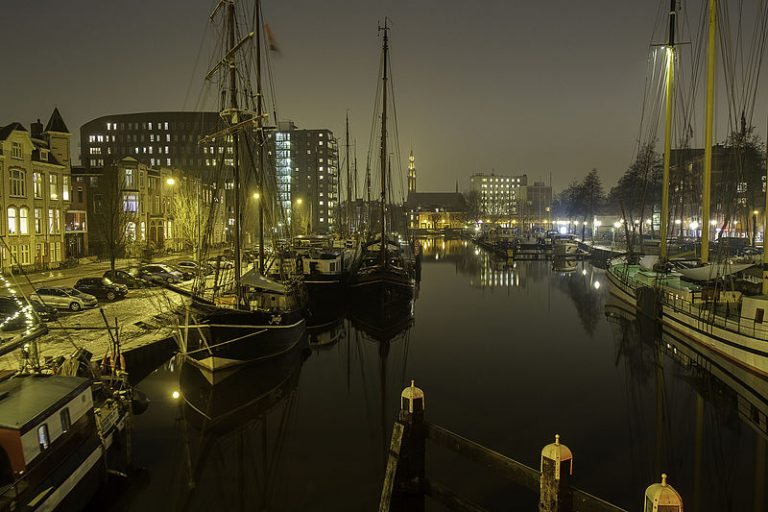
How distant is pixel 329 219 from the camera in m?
194

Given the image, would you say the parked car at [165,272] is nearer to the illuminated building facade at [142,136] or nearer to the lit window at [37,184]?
the lit window at [37,184]

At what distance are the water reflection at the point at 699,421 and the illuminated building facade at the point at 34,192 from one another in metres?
44.7

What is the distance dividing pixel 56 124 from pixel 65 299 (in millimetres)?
30457

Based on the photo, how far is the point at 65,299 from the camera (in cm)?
2995

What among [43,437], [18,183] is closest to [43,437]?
[43,437]

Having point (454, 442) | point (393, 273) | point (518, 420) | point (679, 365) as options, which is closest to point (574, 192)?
point (393, 273)

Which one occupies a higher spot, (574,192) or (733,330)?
(574,192)

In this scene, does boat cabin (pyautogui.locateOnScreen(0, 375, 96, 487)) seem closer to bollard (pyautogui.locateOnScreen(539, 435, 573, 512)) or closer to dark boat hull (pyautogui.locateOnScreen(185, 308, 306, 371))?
dark boat hull (pyautogui.locateOnScreen(185, 308, 306, 371))

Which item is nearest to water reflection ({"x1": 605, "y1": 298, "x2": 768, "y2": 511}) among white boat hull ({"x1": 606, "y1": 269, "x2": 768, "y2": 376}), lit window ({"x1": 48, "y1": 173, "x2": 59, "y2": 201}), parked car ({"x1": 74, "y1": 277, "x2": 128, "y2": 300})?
white boat hull ({"x1": 606, "y1": 269, "x2": 768, "y2": 376})

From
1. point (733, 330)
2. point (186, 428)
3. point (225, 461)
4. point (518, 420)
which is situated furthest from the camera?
point (733, 330)

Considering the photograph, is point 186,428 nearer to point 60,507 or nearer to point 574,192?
point 60,507

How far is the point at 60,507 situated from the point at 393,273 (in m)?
29.5

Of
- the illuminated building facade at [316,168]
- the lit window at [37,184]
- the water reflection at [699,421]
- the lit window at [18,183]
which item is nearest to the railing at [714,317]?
the water reflection at [699,421]

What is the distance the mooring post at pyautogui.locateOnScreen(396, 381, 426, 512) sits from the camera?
414 inches
